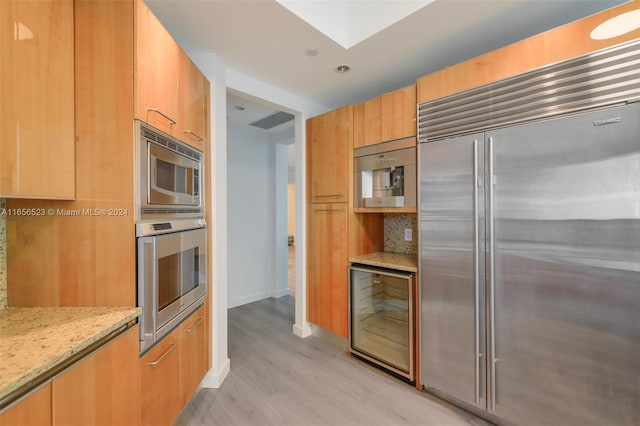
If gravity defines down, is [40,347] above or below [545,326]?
above

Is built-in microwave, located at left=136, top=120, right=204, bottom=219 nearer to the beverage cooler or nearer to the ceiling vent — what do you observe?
the beverage cooler

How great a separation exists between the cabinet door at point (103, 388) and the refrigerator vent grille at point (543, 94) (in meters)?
2.26

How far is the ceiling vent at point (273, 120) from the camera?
3738 mm

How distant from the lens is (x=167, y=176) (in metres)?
1.61

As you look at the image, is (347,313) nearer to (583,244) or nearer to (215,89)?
(583,244)

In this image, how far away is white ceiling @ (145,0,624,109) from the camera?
5.69ft

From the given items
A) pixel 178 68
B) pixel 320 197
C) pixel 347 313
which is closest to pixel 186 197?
pixel 178 68

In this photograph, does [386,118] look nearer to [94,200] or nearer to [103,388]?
[94,200]

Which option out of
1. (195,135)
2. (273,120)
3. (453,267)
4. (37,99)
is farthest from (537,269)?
(273,120)

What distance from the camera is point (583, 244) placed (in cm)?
149

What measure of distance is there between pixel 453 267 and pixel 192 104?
6.99 ft

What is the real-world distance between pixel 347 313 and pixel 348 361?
1.40 feet

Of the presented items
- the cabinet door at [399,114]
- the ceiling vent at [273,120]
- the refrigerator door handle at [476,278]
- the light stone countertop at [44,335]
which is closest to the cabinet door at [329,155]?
the cabinet door at [399,114]

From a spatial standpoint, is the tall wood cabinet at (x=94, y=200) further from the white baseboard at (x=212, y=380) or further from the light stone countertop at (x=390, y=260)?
the light stone countertop at (x=390, y=260)
